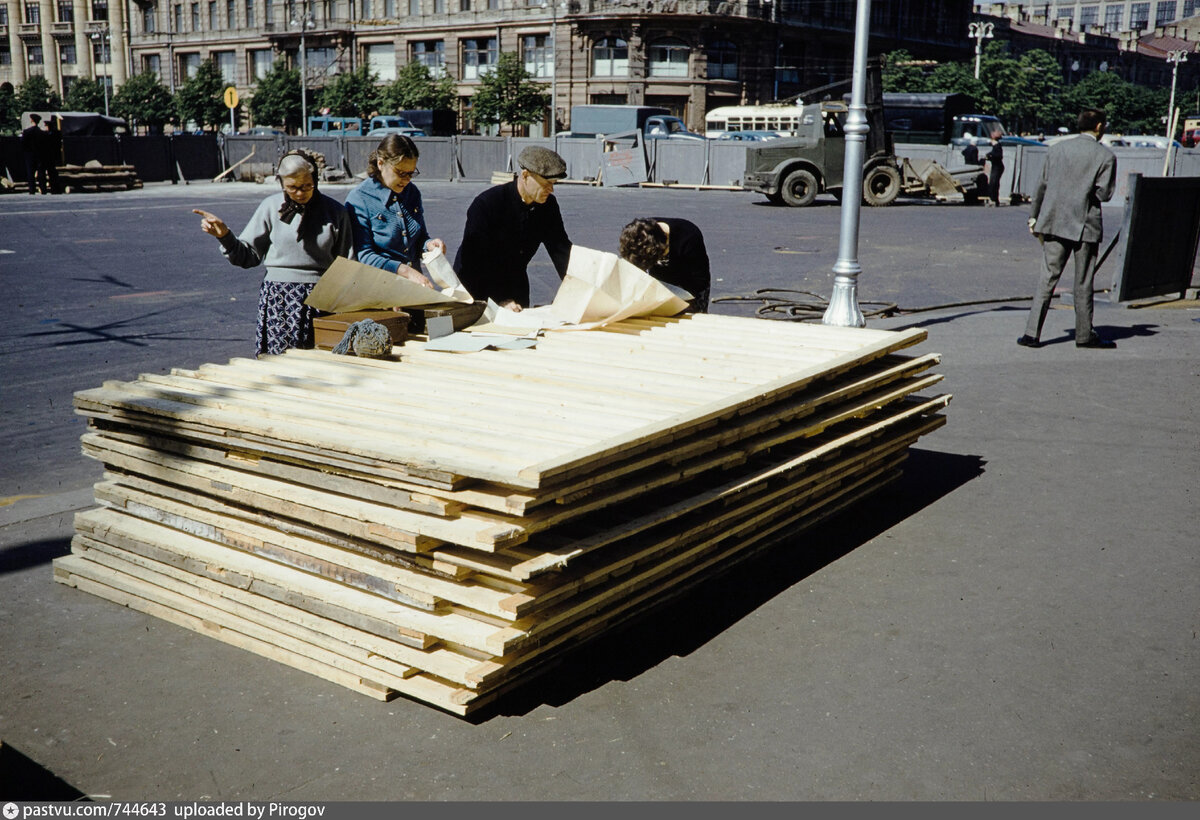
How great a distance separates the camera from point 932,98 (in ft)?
117

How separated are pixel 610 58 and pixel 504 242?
2218 inches

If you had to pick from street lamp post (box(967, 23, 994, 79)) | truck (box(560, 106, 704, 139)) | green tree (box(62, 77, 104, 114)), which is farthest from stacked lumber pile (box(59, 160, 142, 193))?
street lamp post (box(967, 23, 994, 79))

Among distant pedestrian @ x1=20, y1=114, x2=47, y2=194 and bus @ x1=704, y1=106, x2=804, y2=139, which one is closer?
distant pedestrian @ x1=20, y1=114, x2=47, y2=194

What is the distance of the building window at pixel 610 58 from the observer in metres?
59.2

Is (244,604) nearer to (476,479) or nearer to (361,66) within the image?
(476,479)

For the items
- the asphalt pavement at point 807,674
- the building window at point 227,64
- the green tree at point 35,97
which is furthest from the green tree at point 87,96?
the asphalt pavement at point 807,674

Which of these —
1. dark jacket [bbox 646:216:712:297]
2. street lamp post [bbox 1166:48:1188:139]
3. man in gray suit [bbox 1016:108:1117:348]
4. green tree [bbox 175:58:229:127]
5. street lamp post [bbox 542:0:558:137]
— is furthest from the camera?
green tree [bbox 175:58:229:127]

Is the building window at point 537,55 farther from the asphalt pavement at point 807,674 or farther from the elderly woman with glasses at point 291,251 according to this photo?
the elderly woman with glasses at point 291,251

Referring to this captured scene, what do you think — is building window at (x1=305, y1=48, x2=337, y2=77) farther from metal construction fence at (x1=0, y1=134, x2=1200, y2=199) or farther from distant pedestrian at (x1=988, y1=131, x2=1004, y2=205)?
distant pedestrian at (x1=988, y1=131, x2=1004, y2=205)

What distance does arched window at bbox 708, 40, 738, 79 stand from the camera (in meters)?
58.9

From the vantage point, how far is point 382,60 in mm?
68062

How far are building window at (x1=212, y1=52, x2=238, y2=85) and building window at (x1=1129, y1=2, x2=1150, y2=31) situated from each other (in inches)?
4632

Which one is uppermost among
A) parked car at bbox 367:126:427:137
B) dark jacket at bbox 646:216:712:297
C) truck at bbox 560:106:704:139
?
truck at bbox 560:106:704:139

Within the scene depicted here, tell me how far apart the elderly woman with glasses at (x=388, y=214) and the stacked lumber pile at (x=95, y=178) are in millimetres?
30640
